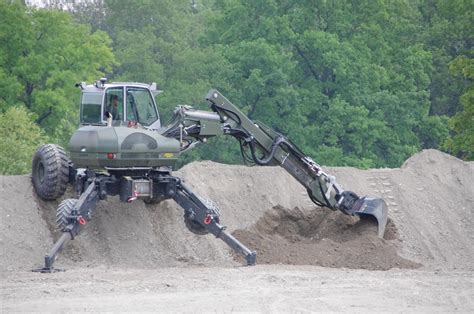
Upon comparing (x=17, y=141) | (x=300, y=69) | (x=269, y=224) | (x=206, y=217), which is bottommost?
(x=17, y=141)

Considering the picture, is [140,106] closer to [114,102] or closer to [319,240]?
[114,102]

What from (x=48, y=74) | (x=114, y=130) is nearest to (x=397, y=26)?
(x=48, y=74)

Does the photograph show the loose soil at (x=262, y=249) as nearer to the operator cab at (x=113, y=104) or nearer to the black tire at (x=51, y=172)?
the black tire at (x=51, y=172)

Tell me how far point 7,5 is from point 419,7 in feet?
71.0

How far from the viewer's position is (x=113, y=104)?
2158 centimetres

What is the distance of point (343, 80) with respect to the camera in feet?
170

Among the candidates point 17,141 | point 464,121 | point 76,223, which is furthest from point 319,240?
point 464,121

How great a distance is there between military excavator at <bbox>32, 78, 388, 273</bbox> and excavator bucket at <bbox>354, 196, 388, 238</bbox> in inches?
0.8

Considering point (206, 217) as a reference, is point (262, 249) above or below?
below

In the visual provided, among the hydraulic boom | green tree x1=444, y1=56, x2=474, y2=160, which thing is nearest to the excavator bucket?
the hydraulic boom

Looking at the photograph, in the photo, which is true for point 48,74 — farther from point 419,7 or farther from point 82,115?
point 82,115

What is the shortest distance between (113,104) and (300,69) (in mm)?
31696

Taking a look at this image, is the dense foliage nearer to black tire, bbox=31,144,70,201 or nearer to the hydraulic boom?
the hydraulic boom

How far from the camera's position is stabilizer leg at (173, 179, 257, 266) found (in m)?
20.7
